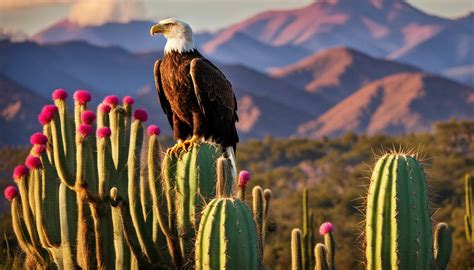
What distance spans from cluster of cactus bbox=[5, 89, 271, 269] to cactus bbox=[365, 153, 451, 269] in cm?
91

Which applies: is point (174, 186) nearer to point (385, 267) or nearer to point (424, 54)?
point (385, 267)

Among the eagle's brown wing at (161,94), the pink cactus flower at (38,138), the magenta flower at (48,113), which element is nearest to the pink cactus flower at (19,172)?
the pink cactus flower at (38,138)

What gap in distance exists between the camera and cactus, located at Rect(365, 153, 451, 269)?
4633mm

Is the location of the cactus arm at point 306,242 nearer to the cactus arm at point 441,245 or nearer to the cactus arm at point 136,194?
the cactus arm at point 136,194

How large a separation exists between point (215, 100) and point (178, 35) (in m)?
0.56

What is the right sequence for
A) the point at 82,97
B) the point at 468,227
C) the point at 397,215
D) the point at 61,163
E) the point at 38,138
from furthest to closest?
1. the point at 468,227
2. the point at 82,97
3. the point at 38,138
4. the point at 61,163
5. the point at 397,215

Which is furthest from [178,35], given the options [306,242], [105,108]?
[306,242]

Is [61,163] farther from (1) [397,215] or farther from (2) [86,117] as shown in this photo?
(1) [397,215]

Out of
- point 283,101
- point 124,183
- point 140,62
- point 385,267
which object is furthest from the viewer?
point 140,62

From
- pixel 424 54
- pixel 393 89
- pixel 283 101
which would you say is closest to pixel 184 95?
pixel 393 89

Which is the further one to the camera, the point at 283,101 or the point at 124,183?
the point at 283,101

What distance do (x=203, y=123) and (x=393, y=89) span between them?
10567 cm

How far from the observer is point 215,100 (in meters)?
6.84

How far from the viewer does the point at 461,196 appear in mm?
29172
